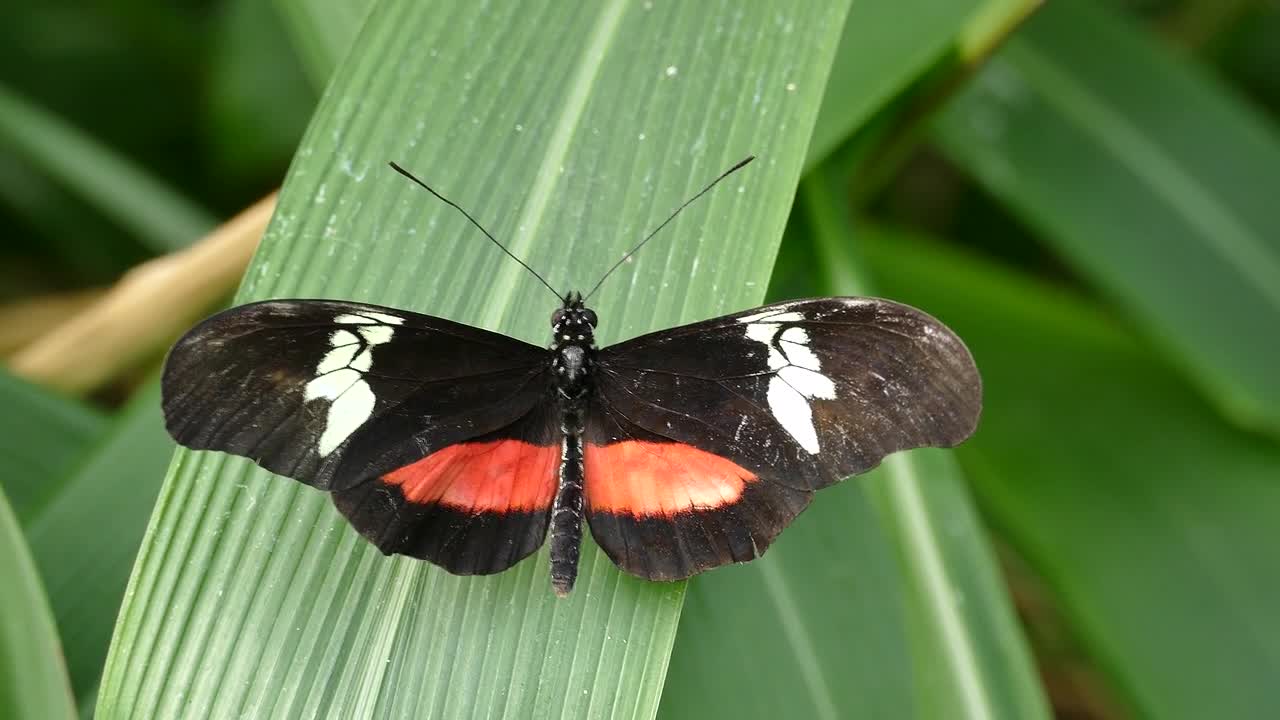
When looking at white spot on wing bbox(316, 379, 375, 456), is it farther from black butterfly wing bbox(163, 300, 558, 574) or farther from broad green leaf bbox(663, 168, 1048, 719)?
broad green leaf bbox(663, 168, 1048, 719)

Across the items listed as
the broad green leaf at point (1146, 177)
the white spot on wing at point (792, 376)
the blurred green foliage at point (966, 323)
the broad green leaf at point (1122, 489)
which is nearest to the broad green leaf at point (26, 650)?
the blurred green foliage at point (966, 323)

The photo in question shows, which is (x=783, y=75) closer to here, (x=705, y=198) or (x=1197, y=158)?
(x=705, y=198)

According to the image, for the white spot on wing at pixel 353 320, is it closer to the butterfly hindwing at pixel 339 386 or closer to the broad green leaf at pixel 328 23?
the butterfly hindwing at pixel 339 386

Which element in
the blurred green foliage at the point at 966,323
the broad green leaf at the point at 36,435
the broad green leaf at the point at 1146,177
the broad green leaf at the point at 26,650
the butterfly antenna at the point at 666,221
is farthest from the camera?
the broad green leaf at the point at 1146,177

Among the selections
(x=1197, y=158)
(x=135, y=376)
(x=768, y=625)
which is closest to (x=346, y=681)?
(x=768, y=625)

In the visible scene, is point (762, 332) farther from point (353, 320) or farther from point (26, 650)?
point (26, 650)

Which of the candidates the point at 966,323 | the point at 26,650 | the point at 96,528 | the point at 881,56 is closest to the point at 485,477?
→ the point at 26,650
